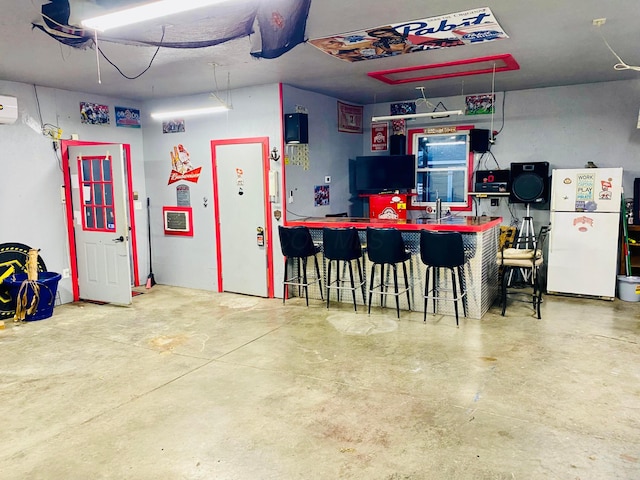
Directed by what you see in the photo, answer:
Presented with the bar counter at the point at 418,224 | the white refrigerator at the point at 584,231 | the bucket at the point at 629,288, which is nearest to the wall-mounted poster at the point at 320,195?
the bar counter at the point at 418,224

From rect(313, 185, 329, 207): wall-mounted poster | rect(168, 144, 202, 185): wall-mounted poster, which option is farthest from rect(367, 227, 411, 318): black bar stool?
rect(168, 144, 202, 185): wall-mounted poster

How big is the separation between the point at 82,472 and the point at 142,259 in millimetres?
4902

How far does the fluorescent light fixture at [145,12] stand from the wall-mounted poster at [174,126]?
3.99 m

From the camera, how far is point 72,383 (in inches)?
145

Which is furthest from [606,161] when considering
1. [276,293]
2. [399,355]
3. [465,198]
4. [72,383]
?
[72,383]

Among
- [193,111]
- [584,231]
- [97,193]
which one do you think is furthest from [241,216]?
[584,231]

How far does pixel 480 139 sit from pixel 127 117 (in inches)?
203

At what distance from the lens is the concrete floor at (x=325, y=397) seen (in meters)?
2.58

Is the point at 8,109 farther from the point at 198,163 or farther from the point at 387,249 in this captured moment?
the point at 387,249

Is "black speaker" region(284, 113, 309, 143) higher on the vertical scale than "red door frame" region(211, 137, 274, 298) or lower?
higher

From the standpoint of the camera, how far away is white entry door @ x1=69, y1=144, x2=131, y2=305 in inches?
227

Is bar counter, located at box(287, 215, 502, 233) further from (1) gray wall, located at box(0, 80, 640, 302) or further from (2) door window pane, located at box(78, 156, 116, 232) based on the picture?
(2) door window pane, located at box(78, 156, 116, 232)

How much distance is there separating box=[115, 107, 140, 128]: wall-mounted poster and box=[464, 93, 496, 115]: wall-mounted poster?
492 centimetres

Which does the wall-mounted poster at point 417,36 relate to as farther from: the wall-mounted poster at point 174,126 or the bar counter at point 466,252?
the wall-mounted poster at point 174,126
